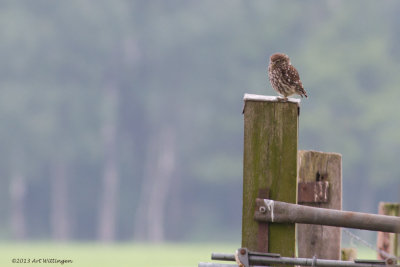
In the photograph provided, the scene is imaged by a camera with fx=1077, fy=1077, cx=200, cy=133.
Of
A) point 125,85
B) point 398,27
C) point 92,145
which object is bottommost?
point 92,145

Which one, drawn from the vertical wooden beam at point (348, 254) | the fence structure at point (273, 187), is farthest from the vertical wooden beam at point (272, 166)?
the vertical wooden beam at point (348, 254)

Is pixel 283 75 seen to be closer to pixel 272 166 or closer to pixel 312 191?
pixel 312 191

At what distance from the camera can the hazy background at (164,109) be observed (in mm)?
62688

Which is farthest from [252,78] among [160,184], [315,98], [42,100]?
[42,100]

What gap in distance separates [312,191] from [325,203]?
8.9 inches

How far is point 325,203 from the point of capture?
7.84m

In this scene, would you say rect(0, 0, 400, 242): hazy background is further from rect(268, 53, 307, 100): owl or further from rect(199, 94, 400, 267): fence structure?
rect(199, 94, 400, 267): fence structure

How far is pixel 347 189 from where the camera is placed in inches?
2427

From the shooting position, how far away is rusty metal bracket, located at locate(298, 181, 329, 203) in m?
7.63

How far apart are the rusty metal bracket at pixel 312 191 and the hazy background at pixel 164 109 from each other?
52123mm

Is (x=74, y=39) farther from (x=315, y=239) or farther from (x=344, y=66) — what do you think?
(x=315, y=239)

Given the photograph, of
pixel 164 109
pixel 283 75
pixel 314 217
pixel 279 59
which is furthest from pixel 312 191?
pixel 164 109

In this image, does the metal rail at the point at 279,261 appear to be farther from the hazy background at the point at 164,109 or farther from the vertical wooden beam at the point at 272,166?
the hazy background at the point at 164,109

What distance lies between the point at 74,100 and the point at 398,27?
21.4 meters
